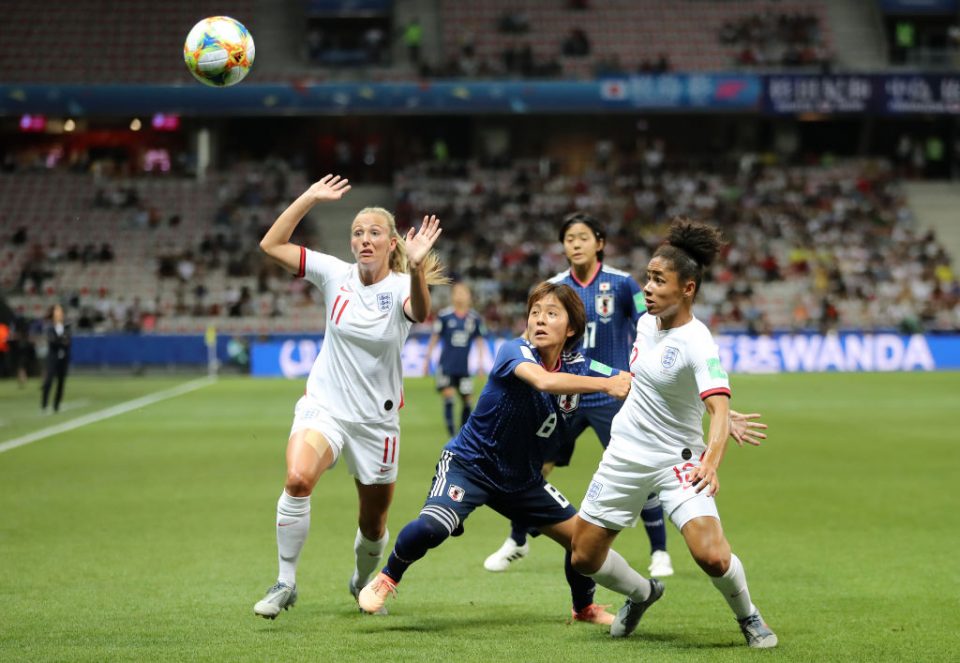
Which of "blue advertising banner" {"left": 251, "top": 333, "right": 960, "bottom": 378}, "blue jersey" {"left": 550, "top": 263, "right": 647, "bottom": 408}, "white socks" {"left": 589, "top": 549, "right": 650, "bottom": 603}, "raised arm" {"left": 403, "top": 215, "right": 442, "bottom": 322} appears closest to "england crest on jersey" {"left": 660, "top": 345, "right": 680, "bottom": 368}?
"white socks" {"left": 589, "top": 549, "right": 650, "bottom": 603}

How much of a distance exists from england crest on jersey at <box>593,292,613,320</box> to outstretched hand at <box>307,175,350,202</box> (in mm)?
2348

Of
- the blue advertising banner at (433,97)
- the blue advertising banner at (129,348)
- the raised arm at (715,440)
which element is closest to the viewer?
the raised arm at (715,440)

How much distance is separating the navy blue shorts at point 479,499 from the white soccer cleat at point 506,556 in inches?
92.1

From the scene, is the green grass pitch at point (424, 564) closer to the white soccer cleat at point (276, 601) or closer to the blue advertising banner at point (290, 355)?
the white soccer cleat at point (276, 601)

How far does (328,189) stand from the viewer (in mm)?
A: 7930

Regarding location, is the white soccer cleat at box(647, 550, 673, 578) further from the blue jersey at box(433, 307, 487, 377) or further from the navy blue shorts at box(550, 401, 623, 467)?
the blue jersey at box(433, 307, 487, 377)

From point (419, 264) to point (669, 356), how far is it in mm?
1632

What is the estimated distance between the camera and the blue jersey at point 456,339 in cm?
1886

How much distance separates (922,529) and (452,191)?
124 ft

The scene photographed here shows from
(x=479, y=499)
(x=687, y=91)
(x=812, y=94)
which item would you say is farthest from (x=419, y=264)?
(x=812, y=94)

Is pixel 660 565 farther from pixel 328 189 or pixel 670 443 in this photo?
pixel 328 189

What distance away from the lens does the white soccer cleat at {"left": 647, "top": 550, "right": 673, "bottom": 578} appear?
30.3ft

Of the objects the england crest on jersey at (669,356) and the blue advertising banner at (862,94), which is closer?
the england crest on jersey at (669,356)

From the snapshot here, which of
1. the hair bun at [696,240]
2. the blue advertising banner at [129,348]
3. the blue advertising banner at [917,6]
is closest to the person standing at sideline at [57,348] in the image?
the blue advertising banner at [129,348]
